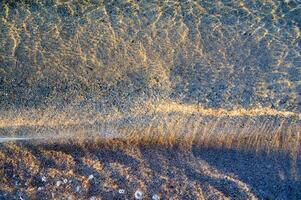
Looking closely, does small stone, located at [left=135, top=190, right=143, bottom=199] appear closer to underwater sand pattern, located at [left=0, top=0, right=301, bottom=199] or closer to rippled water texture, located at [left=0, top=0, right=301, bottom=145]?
underwater sand pattern, located at [left=0, top=0, right=301, bottom=199]

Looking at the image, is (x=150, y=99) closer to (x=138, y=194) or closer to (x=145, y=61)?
(x=145, y=61)

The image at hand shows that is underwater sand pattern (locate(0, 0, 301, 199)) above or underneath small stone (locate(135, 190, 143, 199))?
above

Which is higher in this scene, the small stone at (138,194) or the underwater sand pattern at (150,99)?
the underwater sand pattern at (150,99)

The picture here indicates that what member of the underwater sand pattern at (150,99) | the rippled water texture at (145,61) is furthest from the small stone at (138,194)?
the rippled water texture at (145,61)

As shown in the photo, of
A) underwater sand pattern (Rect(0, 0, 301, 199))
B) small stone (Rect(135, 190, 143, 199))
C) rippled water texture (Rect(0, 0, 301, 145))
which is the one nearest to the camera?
small stone (Rect(135, 190, 143, 199))

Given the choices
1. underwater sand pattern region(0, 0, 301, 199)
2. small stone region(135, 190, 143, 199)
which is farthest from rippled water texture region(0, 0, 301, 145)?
small stone region(135, 190, 143, 199)

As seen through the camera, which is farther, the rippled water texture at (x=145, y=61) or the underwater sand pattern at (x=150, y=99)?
the rippled water texture at (x=145, y=61)

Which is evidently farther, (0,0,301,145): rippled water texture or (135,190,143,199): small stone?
(0,0,301,145): rippled water texture

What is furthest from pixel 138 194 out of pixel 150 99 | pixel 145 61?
pixel 145 61

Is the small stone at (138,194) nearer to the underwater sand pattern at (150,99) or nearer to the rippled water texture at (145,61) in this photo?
the underwater sand pattern at (150,99)
